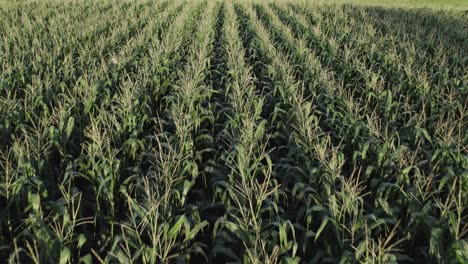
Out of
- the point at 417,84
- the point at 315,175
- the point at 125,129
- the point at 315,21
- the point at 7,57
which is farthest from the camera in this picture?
the point at 315,21

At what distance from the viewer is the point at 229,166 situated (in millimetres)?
3688

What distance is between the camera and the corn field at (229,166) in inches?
123

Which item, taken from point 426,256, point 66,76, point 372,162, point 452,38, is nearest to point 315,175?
point 372,162

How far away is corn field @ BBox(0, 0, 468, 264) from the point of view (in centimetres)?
312

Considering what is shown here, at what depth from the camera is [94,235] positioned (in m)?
3.48

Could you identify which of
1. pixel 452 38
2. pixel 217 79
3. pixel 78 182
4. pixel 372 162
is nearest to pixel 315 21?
pixel 452 38

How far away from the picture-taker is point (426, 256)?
3219 mm

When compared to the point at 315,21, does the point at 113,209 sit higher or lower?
higher

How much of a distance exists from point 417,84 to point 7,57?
7.21m

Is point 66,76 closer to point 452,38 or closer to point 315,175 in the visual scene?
point 315,175

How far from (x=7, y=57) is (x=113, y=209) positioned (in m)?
5.44

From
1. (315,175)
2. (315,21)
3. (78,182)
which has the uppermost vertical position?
(315,175)

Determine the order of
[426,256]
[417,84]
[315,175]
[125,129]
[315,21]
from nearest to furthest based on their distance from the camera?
[426,256] < [315,175] < [125,129] < [417,84] < [315,21]

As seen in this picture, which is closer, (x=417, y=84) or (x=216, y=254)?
(x=216, y=254)
